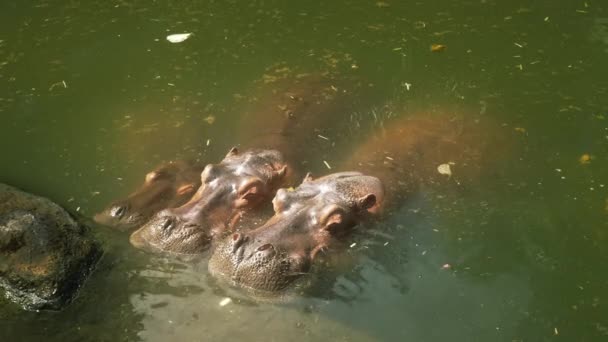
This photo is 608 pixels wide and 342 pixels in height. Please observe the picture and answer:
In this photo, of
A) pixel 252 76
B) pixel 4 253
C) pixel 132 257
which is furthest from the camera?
pixel 252 76

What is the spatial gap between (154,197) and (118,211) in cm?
28

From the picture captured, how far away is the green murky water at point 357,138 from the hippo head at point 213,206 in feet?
0.47

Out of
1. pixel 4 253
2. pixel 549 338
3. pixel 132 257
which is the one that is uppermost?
pixel 4 253

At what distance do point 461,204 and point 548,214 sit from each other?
691mm

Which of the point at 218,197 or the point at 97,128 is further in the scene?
the point at 97,128

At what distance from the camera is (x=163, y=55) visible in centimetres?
738

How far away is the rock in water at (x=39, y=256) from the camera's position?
404 centimetres

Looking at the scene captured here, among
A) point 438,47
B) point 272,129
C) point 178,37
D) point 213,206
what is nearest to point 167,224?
point 213,206

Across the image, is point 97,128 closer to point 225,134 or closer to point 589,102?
point 225,134

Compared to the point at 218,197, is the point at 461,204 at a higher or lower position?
lower

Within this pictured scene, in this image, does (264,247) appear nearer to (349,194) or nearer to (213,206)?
(213,206)

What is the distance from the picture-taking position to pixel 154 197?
4793 millimetres

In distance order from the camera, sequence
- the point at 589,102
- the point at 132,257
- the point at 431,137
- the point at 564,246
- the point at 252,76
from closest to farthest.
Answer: the point at 132,257 < the point at 564,246 < the point at 431,137 < the point at 589,102 < the point at 252,76

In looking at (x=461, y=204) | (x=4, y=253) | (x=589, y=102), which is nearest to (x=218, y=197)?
(x=4, y=253)
